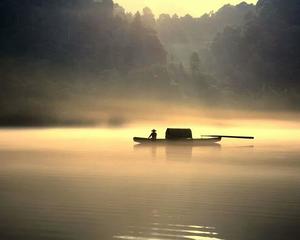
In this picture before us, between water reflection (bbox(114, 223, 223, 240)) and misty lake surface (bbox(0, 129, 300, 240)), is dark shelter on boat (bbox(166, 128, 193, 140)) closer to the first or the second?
misty lake surface (bbox(0, 129, 300, 240))

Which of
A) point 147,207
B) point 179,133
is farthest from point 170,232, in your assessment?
point 179,133

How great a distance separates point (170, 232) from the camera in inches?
808

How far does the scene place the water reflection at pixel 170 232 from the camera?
19672 mm

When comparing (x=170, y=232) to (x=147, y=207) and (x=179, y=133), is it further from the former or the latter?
(x=179, y=133)

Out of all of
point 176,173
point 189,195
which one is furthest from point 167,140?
point 189,195

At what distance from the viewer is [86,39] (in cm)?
19275

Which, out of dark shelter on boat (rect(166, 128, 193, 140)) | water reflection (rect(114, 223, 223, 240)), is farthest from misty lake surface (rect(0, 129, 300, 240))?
dark shelter on boat (rect(166, 128, 193, 140))

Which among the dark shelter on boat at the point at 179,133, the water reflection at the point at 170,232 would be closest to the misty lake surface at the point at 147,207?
the water reflection at the point at 170,232

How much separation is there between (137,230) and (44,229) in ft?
12.6

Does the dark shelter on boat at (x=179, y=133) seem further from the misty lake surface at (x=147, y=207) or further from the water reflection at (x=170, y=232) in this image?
the water reflection at (x=170, y=232)

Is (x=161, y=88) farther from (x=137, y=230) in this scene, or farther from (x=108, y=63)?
(x=137, y=230)

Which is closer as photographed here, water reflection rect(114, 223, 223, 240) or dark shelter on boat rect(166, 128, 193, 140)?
water reflection rect(114, 223, 223, 240)

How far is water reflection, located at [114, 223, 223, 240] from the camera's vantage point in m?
19.7

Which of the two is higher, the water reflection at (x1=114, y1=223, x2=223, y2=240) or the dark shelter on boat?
the dark shelter on boat
